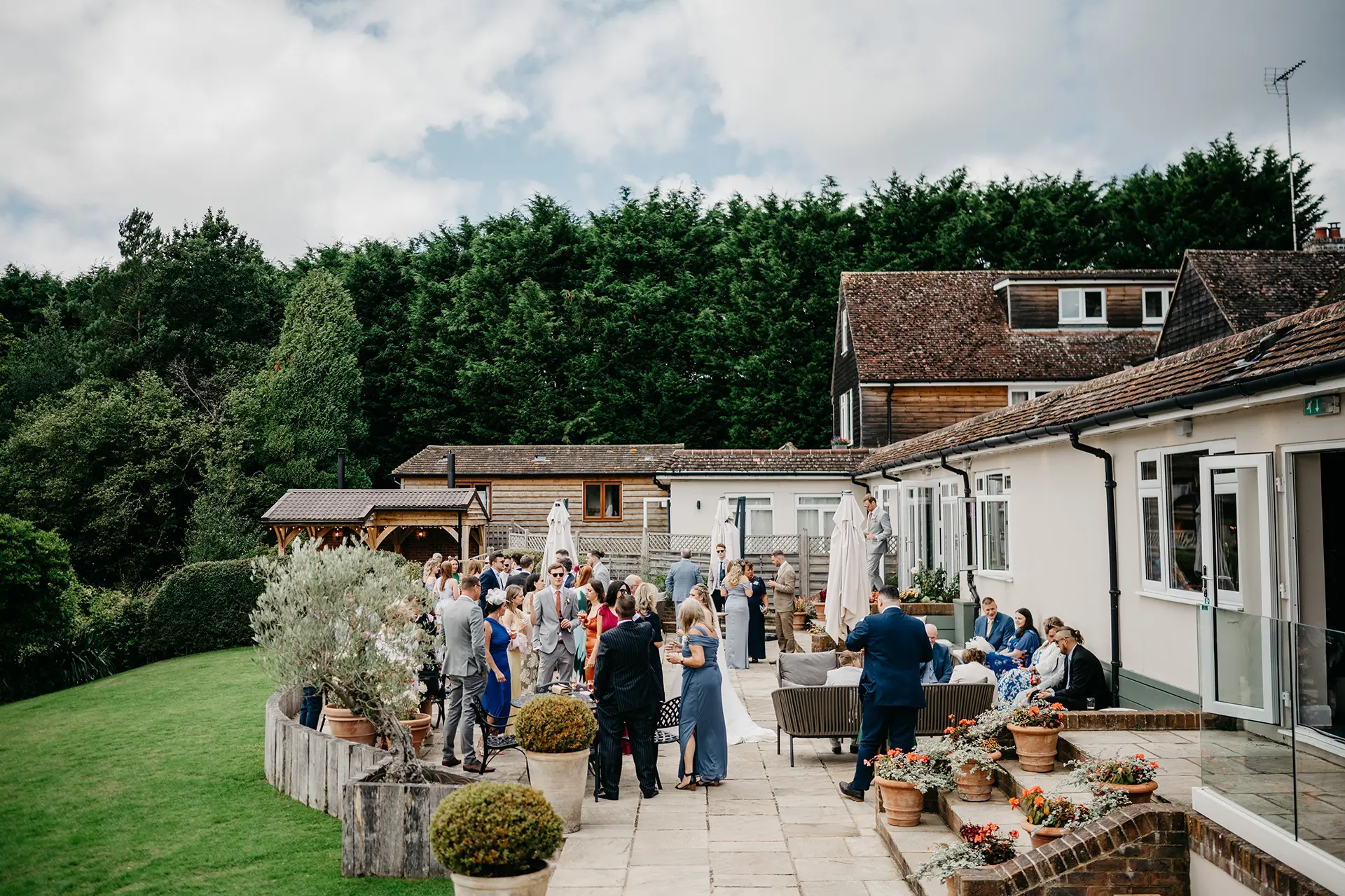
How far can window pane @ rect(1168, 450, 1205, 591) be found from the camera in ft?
27.6

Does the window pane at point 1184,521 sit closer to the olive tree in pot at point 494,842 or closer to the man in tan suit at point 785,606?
the olive tree in pot at point 494,842

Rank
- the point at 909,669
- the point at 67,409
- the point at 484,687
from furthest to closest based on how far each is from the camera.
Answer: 1. the point at 67,409
2. the point at 484,687
3. the point at 909,669

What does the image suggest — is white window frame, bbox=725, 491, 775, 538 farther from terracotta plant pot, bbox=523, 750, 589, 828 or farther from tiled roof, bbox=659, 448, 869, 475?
terracotta plant pot, bbox=523, 750, 589, 828

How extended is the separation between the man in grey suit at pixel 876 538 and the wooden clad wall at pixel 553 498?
1879cm

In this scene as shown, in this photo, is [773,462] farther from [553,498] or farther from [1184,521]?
[1184,521]

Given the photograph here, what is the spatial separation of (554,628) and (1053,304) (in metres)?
22.8

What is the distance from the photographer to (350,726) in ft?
30.7

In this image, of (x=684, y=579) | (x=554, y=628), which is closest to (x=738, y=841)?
(x=554, y=628)

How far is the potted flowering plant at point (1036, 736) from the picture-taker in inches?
288

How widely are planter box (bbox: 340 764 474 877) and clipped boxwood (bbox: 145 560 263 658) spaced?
1573cm

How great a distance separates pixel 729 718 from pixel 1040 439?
513cm

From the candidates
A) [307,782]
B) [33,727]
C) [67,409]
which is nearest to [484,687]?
[307,782]

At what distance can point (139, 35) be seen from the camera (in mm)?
14039

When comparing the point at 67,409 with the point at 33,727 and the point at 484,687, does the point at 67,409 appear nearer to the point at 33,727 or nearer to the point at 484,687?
the point at 33,727
